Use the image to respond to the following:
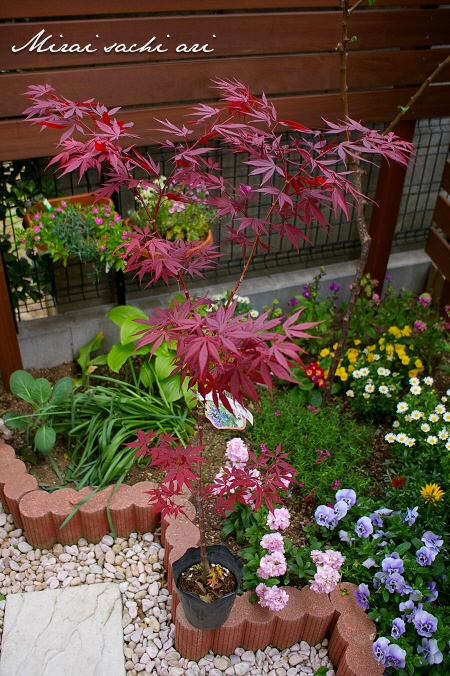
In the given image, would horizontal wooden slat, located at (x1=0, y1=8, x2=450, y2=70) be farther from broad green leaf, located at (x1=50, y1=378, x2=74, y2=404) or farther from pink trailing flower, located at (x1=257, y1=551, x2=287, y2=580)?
pink trailing flower, located at (x1=257, y1=551, x2=287, y2=580)

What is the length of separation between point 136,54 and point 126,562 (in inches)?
91.5

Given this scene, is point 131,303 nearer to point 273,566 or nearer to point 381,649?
point 273,566

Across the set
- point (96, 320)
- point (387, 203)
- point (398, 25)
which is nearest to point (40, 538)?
point (96, 320)

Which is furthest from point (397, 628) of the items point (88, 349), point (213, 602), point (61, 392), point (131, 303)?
point (131, 303)

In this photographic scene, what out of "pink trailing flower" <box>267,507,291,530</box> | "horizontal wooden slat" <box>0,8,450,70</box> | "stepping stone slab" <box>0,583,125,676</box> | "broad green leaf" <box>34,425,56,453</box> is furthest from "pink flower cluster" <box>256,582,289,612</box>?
"horizontal wooden slat" <box>0,8,450,70</box>

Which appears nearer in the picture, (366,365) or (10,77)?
(10,77)

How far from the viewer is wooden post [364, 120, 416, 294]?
3748 mm

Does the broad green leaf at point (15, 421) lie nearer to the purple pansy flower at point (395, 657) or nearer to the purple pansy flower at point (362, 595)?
the purple pansy flower at point (362, 595)

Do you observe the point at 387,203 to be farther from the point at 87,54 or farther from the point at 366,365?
the point at 87,54

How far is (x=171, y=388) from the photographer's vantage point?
10.6 feet

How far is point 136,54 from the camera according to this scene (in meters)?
3.03

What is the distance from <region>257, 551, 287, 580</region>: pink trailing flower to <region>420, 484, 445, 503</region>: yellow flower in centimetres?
67

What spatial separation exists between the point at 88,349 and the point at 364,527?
190 centimetres

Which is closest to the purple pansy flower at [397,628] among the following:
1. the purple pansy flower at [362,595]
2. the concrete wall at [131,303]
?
the purple pansy flower at [362,595]
